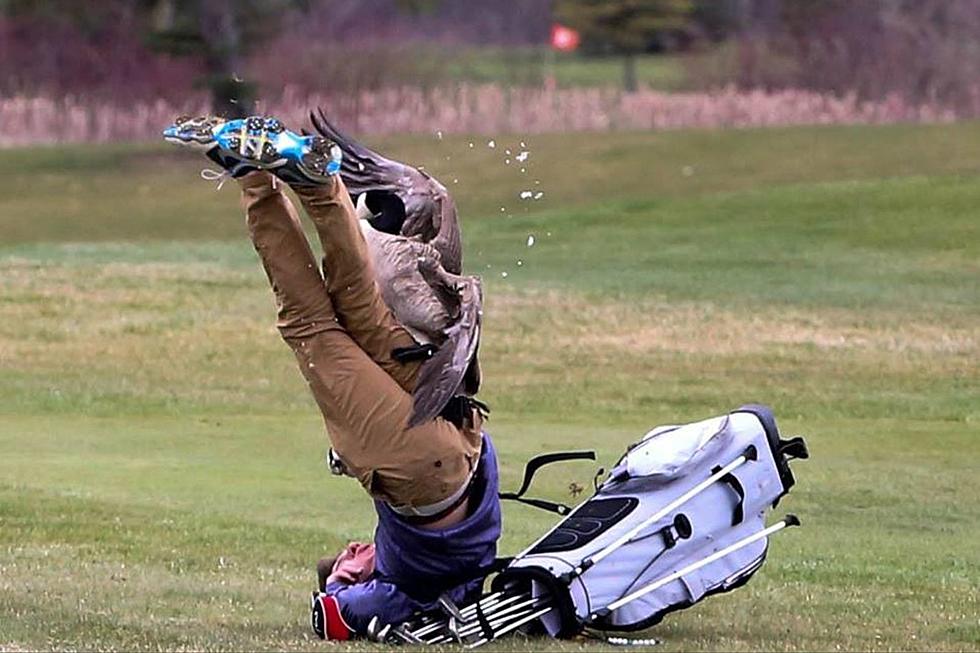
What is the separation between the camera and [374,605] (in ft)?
18.5

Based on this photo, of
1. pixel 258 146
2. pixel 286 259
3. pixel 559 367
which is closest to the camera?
pixel 258 146

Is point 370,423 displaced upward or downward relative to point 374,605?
upward

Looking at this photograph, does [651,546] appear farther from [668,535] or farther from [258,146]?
[258,146]

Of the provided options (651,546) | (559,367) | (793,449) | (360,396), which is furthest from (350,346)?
(559,367)

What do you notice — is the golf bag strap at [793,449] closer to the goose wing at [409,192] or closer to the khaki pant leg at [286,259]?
the goose wing at [409,192]

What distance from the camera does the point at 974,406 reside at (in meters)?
13.9

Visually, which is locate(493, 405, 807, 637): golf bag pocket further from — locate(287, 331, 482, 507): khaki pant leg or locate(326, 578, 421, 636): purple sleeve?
locate(287, 331, 482, 507): khaki pant leg

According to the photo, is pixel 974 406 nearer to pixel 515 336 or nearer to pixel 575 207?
pixel 515 336

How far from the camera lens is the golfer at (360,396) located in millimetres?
5047

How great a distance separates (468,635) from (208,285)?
14667 millimetres

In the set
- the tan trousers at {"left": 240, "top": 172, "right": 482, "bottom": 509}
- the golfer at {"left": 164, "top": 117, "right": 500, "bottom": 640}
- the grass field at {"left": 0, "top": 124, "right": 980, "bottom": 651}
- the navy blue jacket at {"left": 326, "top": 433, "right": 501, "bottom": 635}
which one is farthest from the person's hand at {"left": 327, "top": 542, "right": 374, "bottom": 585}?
the tan trousers at {"left": 240, "top": 172, "right": 482, "bottom": 509}

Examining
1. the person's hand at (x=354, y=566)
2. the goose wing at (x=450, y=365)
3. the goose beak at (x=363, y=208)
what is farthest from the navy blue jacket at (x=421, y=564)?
the goose beak at (x=363, y=208)

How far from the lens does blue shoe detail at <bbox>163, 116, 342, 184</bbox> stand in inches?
196

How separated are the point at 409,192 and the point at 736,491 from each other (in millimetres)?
1173
